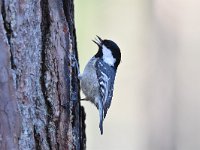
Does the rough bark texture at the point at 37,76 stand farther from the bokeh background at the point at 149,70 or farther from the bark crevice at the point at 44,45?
the bokeh background at the point at 149,70

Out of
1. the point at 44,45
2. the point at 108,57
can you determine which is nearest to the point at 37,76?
the point at 44,45

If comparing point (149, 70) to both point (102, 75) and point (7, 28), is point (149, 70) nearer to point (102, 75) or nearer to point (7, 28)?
point (102, 75)

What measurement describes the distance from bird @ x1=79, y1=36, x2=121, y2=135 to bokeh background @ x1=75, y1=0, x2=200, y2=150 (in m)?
1.96

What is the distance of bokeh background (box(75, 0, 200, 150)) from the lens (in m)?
4.88

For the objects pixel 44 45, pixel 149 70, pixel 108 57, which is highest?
pixel 44 45

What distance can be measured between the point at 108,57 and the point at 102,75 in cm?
9

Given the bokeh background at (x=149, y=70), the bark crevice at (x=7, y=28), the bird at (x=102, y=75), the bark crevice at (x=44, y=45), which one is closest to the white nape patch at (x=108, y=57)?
the bird at (x=102, y=75)

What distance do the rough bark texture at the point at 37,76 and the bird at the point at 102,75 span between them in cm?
79

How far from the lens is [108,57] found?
9.45 ft

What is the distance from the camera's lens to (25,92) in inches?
68.5

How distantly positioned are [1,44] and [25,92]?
6.4 inches

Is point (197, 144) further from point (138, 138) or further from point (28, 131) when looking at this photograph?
point (28, 131)

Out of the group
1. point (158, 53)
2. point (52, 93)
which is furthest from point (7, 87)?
point (158, 53)

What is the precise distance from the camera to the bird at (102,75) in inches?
110
